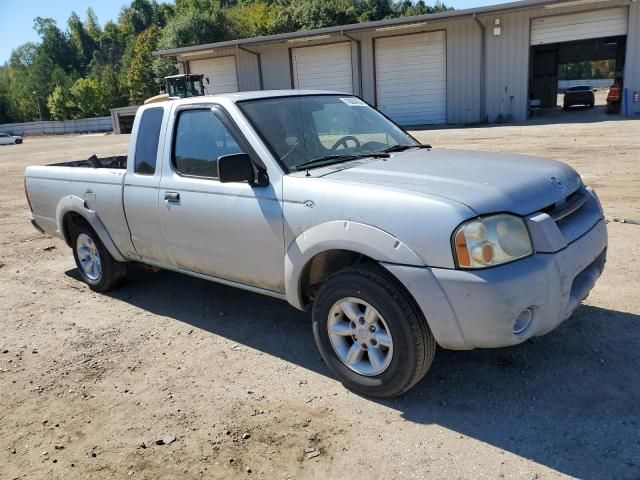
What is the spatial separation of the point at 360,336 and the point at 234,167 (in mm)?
1372

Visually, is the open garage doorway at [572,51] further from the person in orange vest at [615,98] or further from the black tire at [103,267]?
the black tire at [103,267]

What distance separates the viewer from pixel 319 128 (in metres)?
4.34

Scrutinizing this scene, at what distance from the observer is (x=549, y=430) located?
304 cm

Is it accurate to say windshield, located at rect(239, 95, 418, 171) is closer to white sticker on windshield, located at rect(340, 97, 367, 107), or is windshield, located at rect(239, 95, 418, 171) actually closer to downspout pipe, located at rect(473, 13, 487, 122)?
white sticker on windshield, located at rect(340, 97, 367, 107)

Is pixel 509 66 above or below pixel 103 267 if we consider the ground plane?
above

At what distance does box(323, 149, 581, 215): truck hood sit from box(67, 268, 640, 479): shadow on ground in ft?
3.77

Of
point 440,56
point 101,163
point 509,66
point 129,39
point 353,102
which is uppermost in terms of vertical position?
point 129,39

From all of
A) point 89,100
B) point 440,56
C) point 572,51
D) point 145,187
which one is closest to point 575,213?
point 145,187

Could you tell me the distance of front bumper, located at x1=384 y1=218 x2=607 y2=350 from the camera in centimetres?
289

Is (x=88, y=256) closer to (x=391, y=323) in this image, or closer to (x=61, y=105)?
(x=391, y=323)

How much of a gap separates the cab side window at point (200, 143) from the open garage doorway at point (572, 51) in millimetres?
24907

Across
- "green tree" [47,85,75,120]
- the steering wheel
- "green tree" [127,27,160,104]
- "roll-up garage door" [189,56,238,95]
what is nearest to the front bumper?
the steering wheel

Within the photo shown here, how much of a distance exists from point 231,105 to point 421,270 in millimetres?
2020

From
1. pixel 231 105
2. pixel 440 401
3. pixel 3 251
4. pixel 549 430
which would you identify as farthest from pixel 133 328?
pixel 3 251
